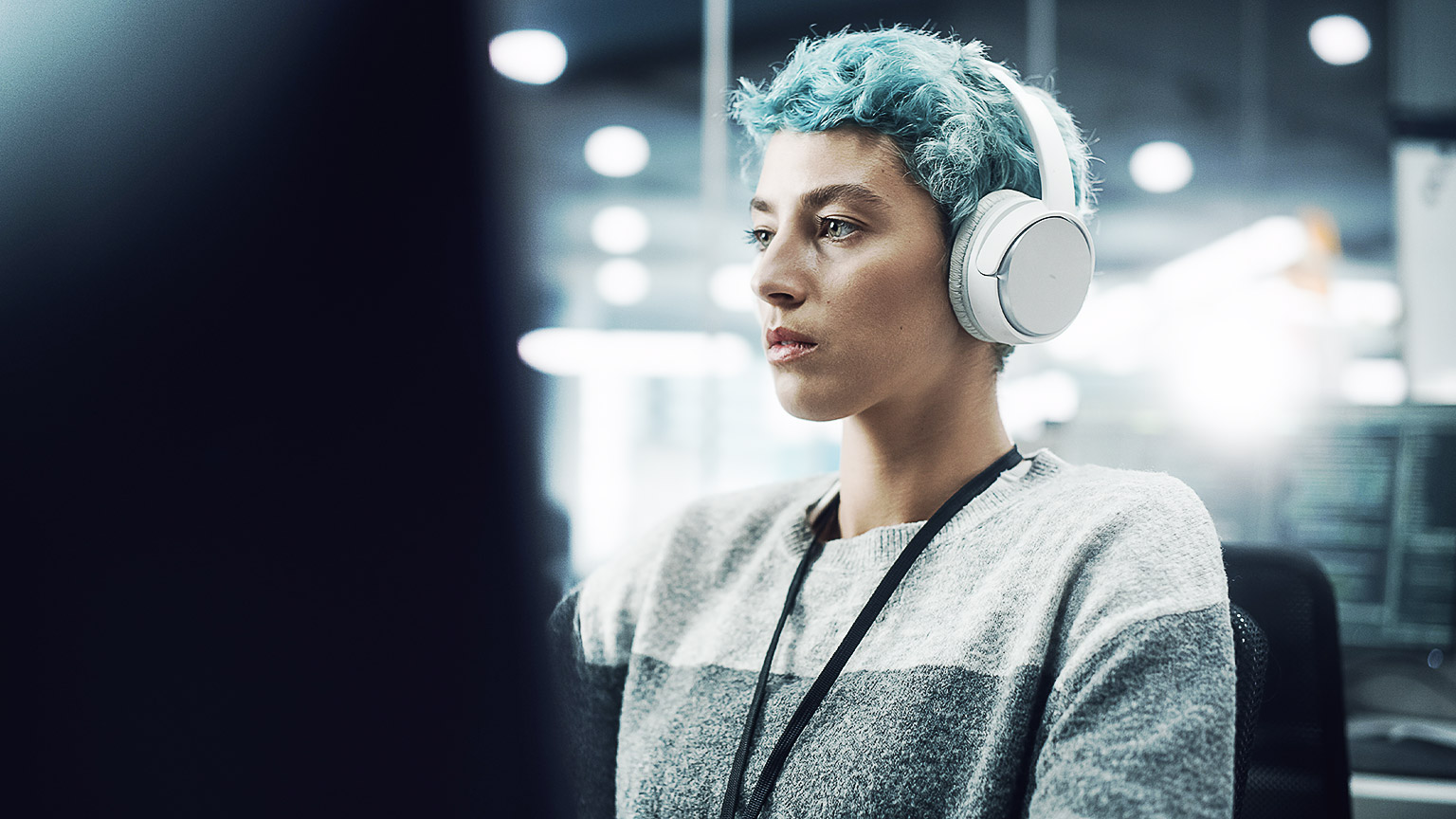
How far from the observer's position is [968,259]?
2.79 ft

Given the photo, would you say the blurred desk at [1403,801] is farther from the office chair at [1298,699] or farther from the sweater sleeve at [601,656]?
the sweater sleeve at [601,656]

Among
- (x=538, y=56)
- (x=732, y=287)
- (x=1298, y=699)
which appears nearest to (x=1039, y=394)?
(x=732, y=287)

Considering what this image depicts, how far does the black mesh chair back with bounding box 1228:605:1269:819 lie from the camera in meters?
0.76

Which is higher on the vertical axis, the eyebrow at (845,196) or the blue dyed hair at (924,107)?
the blue dyed hair at (924,107)

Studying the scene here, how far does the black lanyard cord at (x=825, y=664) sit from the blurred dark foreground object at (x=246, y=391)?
0.58m

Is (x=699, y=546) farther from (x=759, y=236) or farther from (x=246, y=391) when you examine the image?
(x=246, y=391)

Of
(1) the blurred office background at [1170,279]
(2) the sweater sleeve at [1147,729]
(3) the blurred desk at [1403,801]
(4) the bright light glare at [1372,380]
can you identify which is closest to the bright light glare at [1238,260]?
(1) the blurred office background at [1170,279]

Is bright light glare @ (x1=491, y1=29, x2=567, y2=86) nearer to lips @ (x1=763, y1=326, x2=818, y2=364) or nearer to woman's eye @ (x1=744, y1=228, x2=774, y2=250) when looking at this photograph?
woman's eye @ (x1=744, y1=228, x2=774, y2=250)

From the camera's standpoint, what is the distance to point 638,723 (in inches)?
37.5

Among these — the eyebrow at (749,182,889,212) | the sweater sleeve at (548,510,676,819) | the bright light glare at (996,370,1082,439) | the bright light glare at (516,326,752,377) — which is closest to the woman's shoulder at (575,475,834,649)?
the sweater sleeve at (548,510,676,819)

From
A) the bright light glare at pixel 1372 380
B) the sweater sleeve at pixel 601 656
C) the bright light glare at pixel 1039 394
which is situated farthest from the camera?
the bright light glare at pixel 1039 394

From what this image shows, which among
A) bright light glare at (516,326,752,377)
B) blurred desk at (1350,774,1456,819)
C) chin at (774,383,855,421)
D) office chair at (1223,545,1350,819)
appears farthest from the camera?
bright light glare at (516,326,752,377)

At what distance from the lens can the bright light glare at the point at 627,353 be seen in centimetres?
306

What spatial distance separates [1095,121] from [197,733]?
3.02 metres
